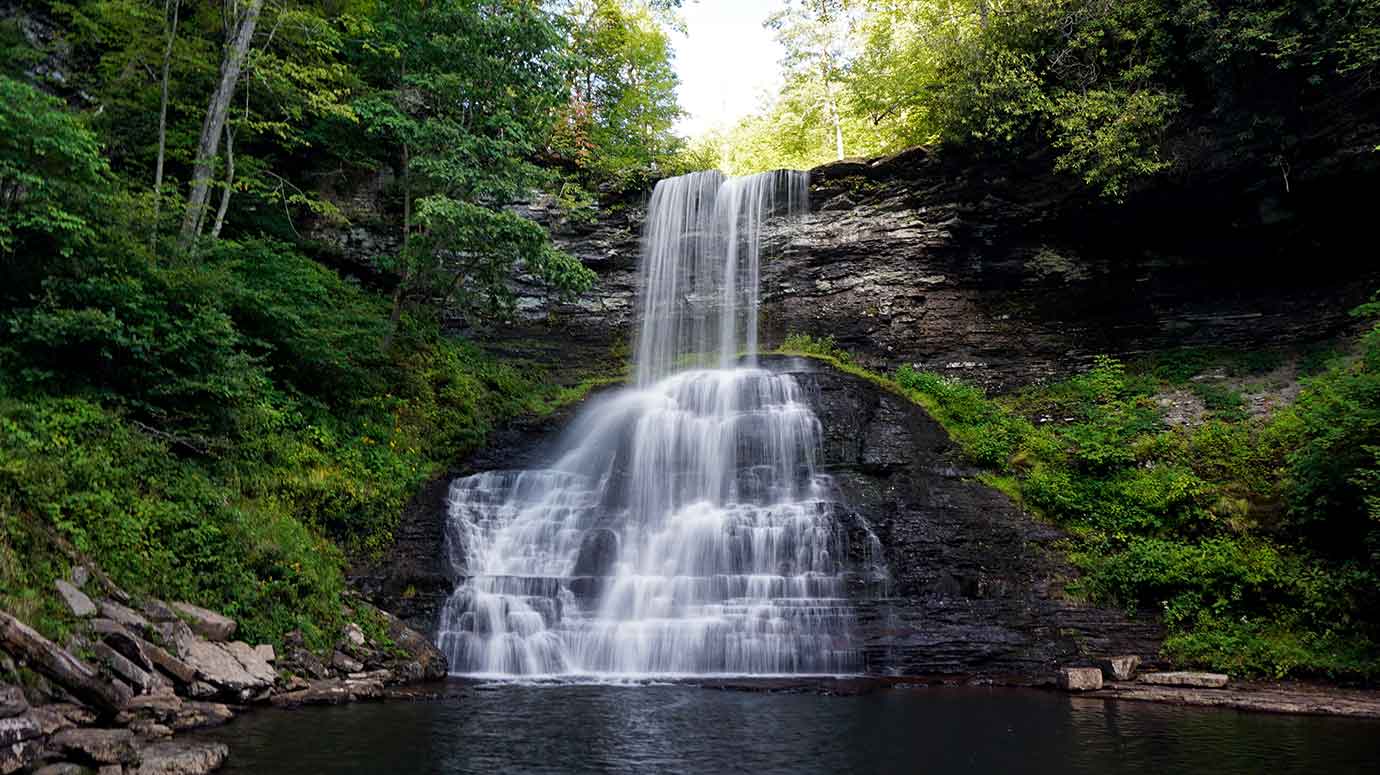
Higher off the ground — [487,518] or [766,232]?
[766,232]

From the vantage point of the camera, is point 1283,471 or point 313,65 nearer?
point 1283,471

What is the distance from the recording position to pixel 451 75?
1692 centimetres

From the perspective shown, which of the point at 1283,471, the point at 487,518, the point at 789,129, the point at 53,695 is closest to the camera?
the point at 53,695

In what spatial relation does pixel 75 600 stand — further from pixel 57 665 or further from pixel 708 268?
pixel 708 268

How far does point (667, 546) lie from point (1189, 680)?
301 inches

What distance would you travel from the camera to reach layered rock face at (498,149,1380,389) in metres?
16.7

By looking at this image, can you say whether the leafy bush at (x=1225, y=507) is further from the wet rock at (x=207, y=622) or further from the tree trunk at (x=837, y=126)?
the tree trunk at (x=837, y=126)

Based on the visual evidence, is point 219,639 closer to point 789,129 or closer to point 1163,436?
point 1163,436

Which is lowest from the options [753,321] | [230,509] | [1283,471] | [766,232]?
[230,509]

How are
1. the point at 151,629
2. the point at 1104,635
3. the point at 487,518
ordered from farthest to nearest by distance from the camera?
the point at 487,518
the point at 1104,635
the point at 151,629

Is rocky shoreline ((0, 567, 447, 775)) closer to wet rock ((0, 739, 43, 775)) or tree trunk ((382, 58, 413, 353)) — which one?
wet rock ((0, 739, 43, 775))

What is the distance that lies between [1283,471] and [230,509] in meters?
15.9

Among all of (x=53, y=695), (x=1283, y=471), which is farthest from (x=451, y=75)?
(x=1283, y=471)

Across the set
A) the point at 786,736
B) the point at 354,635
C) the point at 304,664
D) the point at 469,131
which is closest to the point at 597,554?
the point at 354,635
